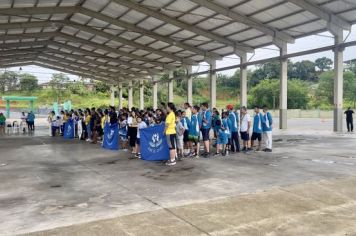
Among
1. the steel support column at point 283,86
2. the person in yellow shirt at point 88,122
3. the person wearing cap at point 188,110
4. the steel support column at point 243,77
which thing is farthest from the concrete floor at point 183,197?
the steel support column at point 243,77

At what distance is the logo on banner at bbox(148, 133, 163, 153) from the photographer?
10.2 m

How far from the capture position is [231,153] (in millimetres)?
11289

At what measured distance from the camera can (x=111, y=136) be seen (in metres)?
13.5

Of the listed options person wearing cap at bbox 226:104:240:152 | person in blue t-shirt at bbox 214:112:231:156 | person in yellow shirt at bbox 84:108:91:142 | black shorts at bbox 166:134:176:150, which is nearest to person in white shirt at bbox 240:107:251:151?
person wearing cap at bbox 226:104:240:152

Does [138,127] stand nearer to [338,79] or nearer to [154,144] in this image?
[154,144]

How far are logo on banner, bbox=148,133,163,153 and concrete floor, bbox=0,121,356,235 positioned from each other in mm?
643

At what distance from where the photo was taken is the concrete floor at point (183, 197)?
4.45 metres

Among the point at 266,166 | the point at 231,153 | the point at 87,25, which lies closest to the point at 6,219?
the point at 266,166

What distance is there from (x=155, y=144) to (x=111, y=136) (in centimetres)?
362

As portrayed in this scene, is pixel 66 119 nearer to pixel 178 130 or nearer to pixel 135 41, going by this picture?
pixel 135 41

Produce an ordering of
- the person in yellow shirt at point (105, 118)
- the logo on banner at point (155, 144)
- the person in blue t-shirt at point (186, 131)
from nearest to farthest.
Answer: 1. the logo on banner at point (155, 144)
2. the person in blue t-shirt at point (186, 131)
3. the person in yellow shirt at point (105, 118)

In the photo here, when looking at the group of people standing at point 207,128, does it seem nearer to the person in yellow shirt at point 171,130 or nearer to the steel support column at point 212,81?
the person in yellow shirt at point 171,130

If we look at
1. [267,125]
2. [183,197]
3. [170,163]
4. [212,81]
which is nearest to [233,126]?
[267,125]

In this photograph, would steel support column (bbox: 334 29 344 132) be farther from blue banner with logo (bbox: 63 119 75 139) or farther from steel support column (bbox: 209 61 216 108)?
blue banner with logo (bbox: 63 119 75 139)
